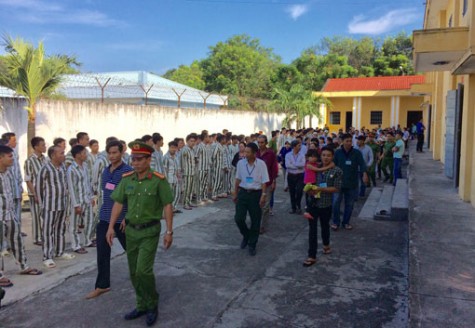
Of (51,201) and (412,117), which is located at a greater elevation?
(412,117)

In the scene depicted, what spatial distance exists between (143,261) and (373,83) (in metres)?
31.9

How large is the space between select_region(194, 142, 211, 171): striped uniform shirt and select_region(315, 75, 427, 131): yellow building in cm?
2278

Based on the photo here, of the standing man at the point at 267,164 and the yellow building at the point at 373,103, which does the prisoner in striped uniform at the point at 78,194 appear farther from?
the yellow building at the point at 373,103

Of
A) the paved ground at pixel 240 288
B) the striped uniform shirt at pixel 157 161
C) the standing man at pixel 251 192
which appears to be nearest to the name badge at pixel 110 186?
the paved ground at pixel 240 288

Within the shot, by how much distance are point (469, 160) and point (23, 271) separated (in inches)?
328

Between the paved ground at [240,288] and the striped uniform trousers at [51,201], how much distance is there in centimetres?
40

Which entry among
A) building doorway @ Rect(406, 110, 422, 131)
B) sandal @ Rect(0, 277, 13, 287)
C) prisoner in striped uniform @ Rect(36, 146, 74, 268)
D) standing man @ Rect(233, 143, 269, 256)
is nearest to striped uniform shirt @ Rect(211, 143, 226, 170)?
standing man @ Rect(233, 143, 269, 256)

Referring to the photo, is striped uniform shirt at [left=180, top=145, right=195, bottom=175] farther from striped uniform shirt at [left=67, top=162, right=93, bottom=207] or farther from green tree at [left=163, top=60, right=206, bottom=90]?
green tree at [left=163, top=60, right=206, bottom=90]

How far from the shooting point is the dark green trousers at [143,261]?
13.3ft

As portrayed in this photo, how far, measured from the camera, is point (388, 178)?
46.9ft

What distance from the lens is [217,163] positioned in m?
11.1

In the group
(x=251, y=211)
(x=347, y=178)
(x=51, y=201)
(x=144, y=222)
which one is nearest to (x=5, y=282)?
(x=51, y=201)

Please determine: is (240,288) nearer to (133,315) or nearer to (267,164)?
(133,315)

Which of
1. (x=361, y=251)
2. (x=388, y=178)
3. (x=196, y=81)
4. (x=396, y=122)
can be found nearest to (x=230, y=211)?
(x=361, y=251)
